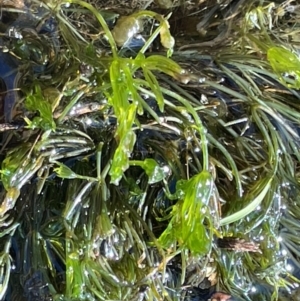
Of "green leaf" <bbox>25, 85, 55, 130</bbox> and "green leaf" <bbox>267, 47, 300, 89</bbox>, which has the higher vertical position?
"green leaf" <bbox>267, 47, 300, 89</bbox>

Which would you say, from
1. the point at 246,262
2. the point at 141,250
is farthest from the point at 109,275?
the point at 246,262

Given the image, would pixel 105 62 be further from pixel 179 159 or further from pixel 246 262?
pixel 246 262

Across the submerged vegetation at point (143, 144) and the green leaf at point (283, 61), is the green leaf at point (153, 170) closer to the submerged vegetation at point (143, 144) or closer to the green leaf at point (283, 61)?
the submerged vegetation at point (143, 144)

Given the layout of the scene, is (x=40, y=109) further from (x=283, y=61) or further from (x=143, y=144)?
(x=283, y=61)

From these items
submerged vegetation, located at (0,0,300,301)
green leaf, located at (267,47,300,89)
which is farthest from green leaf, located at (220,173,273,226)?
green leaf, located at (267,47,300,89)

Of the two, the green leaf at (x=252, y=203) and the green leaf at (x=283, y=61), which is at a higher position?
the green leaf at (x=283, y=61)

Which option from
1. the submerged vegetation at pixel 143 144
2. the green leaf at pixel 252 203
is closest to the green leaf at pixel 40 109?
the submerged vegetation at pixel 143 144

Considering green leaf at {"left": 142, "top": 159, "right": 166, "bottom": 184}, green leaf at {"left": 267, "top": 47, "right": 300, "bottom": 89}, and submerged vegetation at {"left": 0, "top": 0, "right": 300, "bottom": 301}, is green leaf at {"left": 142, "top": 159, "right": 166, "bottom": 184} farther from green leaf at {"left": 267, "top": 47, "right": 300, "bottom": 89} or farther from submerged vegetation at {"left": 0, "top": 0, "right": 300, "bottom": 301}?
green leaf at {"left": 267, "top": 47, "right": 300, "bottom": 89}

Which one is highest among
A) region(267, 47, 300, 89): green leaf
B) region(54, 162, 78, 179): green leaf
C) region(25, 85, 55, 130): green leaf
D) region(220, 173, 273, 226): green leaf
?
region(267, 47, 300, 89): green leaf

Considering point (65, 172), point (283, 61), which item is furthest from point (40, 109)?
point (283, 61)
